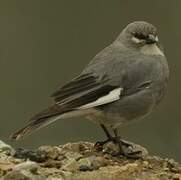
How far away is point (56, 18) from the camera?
23750 mm

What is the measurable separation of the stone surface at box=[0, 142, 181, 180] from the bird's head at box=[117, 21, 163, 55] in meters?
1.07

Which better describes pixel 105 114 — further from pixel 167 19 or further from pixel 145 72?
pixel 167 19

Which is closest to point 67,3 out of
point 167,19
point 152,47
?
point 167,19

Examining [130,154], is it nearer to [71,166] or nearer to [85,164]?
[85,164]

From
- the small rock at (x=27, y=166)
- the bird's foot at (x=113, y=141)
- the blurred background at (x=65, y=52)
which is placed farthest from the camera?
the blurred background at (x=65, y=52)

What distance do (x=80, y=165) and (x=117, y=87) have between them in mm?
1127

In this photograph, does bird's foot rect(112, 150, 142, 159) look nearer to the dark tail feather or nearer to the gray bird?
the gray bird

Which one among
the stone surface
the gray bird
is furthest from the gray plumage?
the stone surface

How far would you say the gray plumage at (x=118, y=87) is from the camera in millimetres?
13250

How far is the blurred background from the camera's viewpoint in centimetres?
1959

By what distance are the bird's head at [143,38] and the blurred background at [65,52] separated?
197 inches

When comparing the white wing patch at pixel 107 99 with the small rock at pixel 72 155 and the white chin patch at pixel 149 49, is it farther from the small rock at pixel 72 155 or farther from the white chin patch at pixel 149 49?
the white chin patch at pixel 149 49

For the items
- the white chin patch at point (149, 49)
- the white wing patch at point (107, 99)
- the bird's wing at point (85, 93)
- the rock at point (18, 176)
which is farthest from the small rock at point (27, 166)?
the white chin patch at point (149, 49)

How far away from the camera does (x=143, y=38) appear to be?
14008 mm
